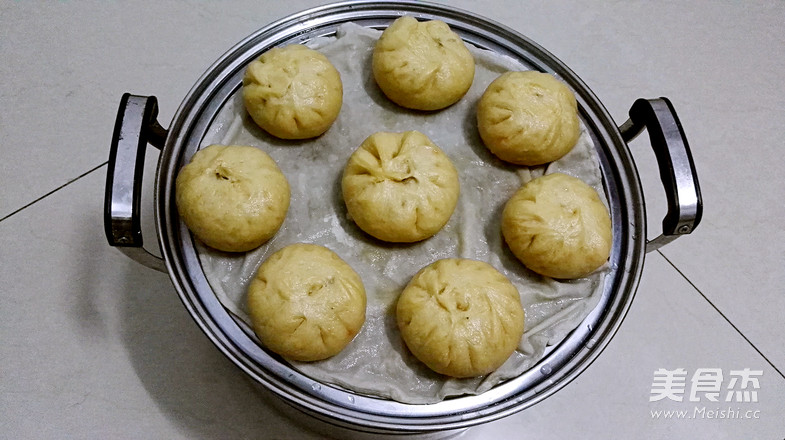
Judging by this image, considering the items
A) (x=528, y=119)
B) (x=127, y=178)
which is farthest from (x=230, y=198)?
(x=528, y=119)

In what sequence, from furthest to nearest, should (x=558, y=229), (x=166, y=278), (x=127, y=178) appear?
(x=166, y=278) → (x=558, y=229) → (x=127, y=178)

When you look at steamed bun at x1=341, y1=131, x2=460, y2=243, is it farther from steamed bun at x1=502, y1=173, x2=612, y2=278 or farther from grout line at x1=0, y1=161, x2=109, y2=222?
grout line at x1=0, y1=161, x2=109, y2=222

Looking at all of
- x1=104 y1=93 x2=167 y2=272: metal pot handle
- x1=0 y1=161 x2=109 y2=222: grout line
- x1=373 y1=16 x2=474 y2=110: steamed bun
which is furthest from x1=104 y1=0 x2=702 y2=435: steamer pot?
x1=0 y1=161 x2=109 y2=222: grout line

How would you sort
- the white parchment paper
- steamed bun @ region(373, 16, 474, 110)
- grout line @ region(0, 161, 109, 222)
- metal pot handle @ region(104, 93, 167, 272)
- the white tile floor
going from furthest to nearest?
grout line @ region(0, 161, 109, 222) → the white tile floor → steamed bun @ region(373, 16, 474, 110) → the white parchment paper → metal pot handle @ region(104, 93, 167, 272)

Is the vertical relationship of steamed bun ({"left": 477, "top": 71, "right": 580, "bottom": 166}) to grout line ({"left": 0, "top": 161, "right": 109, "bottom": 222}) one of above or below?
above

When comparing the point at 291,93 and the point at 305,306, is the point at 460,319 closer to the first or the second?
the point at 305,306
